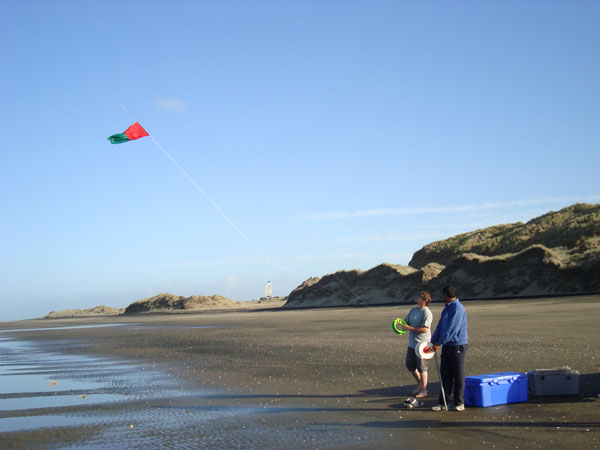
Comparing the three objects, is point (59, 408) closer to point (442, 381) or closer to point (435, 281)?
point (442, 381)

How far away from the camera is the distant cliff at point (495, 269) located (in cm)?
4569

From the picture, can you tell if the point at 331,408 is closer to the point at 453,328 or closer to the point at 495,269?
the point at 453,328

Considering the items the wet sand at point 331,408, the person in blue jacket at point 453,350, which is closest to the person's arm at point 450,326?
the person in blue jacket at point 453,350

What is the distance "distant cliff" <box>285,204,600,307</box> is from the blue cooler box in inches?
1353

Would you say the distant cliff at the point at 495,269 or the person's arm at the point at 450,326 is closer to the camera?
the person's arm at the point at 450,326

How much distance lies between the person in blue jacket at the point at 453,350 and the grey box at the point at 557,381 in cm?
132

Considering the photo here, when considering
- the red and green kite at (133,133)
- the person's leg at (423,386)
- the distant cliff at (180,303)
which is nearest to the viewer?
the person's leg at (423,386)

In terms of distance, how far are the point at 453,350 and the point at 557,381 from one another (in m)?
1.81

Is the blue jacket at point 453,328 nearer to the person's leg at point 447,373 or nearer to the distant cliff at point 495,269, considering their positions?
the person's leg at point 447,373

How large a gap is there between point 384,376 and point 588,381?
12.7 feet

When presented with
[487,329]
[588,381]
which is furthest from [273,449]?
[487,329]

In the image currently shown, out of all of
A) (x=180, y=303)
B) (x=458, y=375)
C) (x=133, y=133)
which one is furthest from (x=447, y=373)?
(x=180, y=303)

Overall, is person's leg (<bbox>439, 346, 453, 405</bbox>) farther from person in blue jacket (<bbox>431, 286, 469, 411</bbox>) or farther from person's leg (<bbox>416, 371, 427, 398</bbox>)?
person's leg (<bbox>416, 371, 427, 398</bbox>)

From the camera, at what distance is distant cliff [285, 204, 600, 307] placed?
45688 mm
